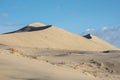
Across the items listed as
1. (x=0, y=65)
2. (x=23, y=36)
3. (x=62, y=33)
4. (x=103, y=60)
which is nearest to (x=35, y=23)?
(x=62, y=33)

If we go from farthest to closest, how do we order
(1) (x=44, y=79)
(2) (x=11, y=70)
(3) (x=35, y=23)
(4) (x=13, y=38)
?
(3) (x=35, y=23), (4) (x=13, y=38), (2) (x=11, y=70), (1) (x=44, y=79)

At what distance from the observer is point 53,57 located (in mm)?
27797

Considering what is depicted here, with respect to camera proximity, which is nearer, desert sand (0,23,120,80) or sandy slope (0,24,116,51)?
desert sand (0,23,120,80)

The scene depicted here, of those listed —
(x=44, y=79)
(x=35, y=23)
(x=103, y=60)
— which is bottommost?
(x=44, y=79)

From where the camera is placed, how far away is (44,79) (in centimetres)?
976

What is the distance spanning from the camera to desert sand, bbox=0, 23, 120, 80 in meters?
11.3

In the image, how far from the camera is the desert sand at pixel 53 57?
11.3 m

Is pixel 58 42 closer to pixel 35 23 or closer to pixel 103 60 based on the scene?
pixel 35 23

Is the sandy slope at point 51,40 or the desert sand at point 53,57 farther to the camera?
the sandy slope at point 51,40

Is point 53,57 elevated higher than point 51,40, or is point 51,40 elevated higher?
point 51,40

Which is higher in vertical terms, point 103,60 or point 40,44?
point 40,44

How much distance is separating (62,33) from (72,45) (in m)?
3.75

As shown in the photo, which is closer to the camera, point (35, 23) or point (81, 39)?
point (81, 39)

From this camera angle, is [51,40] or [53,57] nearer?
[53,57]
